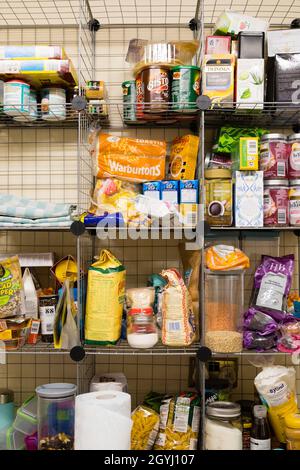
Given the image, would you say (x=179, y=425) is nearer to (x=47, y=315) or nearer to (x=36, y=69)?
(x=47, y=315)

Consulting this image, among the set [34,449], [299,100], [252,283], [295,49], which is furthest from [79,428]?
[295,49]

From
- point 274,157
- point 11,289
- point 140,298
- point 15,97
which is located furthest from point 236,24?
point 11,289

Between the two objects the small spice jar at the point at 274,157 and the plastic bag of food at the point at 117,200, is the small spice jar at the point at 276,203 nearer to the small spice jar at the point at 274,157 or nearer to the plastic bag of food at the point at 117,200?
the small spice jar at the point at 274,157

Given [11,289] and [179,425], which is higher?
[11,289]

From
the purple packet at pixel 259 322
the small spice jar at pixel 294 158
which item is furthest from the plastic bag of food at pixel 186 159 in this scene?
the purple packet at pixel 259 322

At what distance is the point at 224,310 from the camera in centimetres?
202

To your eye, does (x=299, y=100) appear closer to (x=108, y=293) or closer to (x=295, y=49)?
(x=295, y=49)

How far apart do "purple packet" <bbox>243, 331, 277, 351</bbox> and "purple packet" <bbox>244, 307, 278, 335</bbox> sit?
0.07 ft

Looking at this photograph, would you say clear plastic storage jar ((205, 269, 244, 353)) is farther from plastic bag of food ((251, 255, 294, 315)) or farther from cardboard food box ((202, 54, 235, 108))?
cardboard food box ((202, 54, 235, 108))

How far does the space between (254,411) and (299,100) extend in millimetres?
1274

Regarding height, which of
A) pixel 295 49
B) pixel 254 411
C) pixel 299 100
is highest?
pixel 295 49

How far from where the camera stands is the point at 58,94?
2.13 meters

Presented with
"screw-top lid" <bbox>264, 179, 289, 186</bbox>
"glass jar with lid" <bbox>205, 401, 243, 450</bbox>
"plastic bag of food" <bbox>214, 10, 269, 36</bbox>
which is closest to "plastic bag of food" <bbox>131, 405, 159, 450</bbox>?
"glass jar with lid" <bbox>205, 401, 243, 450</bbox>

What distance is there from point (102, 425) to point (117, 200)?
2.97 feet
